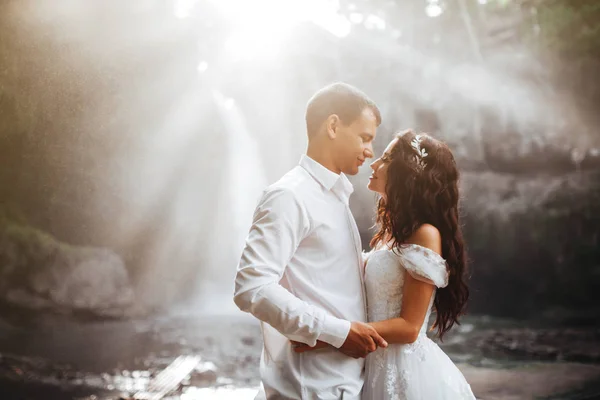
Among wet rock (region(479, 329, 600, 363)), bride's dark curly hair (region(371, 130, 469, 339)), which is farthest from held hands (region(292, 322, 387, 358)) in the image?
wet rock (region(479, 329, 600, 363))

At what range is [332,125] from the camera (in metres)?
1.78

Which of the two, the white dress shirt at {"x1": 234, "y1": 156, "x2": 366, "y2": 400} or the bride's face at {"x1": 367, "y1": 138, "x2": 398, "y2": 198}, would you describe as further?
the bride's face at {"x1": 367, "y1": 138, "x2": 398, "y2": 198}

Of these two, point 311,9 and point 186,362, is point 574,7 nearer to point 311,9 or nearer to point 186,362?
point 311,9

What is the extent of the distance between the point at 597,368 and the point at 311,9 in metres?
4.09

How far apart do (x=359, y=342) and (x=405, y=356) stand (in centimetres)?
27

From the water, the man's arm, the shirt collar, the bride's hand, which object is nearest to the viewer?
the man's arm

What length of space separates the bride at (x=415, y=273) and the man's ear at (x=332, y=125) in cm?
20

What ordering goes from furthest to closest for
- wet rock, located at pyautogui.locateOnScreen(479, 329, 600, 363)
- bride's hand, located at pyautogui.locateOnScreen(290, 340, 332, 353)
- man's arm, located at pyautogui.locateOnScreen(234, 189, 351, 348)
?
wet rock, located at pyautogui.locateOnScreen(479, 329, 600, 363)
bride's hand, located at pyautogui.locateOnScreen(290, 340, 332, 353)
man's arm, located at pyautogui.locateOnScreen(234, 189, 351, 348)

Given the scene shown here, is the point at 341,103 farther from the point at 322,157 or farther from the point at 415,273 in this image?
the point at 415,273

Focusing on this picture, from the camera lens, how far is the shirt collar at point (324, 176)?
172cm

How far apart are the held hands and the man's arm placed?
28 mm

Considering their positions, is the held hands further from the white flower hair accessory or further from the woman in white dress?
the white flower hair accessory

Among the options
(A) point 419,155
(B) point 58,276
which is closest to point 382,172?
(A) point 419,155

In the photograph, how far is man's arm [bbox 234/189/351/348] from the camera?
56.6 inches
